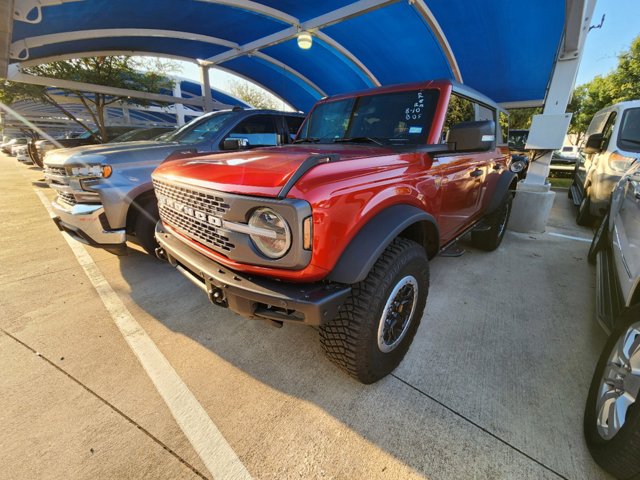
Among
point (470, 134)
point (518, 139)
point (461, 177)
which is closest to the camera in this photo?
point (470, 134)

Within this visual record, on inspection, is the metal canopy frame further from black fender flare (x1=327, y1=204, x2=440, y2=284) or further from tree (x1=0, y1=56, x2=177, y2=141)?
black fender flare (x1=327, y1=204, x2=440, y2=284)

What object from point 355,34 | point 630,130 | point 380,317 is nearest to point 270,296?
point 380,317

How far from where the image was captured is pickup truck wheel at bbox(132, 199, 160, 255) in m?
3.24

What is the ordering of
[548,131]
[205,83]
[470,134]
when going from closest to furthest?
1. [470,134]
2. [548,131]
3. [205,83]

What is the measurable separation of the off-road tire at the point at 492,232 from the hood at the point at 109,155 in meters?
4.15

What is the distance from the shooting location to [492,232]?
412 centimetres

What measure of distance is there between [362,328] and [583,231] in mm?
5991

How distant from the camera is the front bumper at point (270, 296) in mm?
1412

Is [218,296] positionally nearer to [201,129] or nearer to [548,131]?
[201,129]

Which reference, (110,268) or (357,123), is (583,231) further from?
(110,268)

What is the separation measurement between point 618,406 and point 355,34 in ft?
29.7

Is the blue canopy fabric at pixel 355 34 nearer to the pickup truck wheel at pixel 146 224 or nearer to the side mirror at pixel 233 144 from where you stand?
the side mirror at pixel 233 144

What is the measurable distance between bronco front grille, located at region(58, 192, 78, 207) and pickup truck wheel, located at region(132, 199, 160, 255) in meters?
0.65

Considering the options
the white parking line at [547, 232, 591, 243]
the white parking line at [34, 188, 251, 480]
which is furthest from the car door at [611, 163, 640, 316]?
the white parking line at [547, 232, 591, 243]
